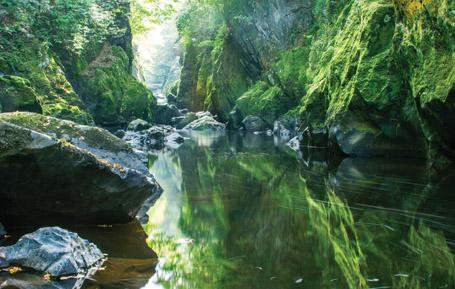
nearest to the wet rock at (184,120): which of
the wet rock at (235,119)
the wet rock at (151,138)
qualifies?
the wet rock at (235,119)

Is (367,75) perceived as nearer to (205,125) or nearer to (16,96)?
(16,96)

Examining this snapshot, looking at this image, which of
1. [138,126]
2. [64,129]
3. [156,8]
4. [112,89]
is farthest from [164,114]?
[64,129]

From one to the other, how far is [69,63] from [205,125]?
10944 millimetres

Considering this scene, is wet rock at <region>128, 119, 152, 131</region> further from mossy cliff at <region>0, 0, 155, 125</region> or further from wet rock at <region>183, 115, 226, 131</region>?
wet rock at <region>183, 115, 226, 131</region>

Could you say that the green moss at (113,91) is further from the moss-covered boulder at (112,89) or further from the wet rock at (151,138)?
the wet rock at (151,138)

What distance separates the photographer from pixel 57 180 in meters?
6.10

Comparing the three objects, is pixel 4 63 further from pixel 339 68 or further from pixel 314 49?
pixel 314 49

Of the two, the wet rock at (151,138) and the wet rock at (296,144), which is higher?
the wet rock at (151,138)

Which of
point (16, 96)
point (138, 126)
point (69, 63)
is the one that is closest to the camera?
point (16, 96)

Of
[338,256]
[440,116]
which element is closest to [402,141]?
[440,116]

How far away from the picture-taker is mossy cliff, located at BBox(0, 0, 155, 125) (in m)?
15.6

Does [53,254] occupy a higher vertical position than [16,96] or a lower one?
lower

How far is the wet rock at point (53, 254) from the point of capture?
445cm

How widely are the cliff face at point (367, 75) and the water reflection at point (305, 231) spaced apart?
7.25 feet
